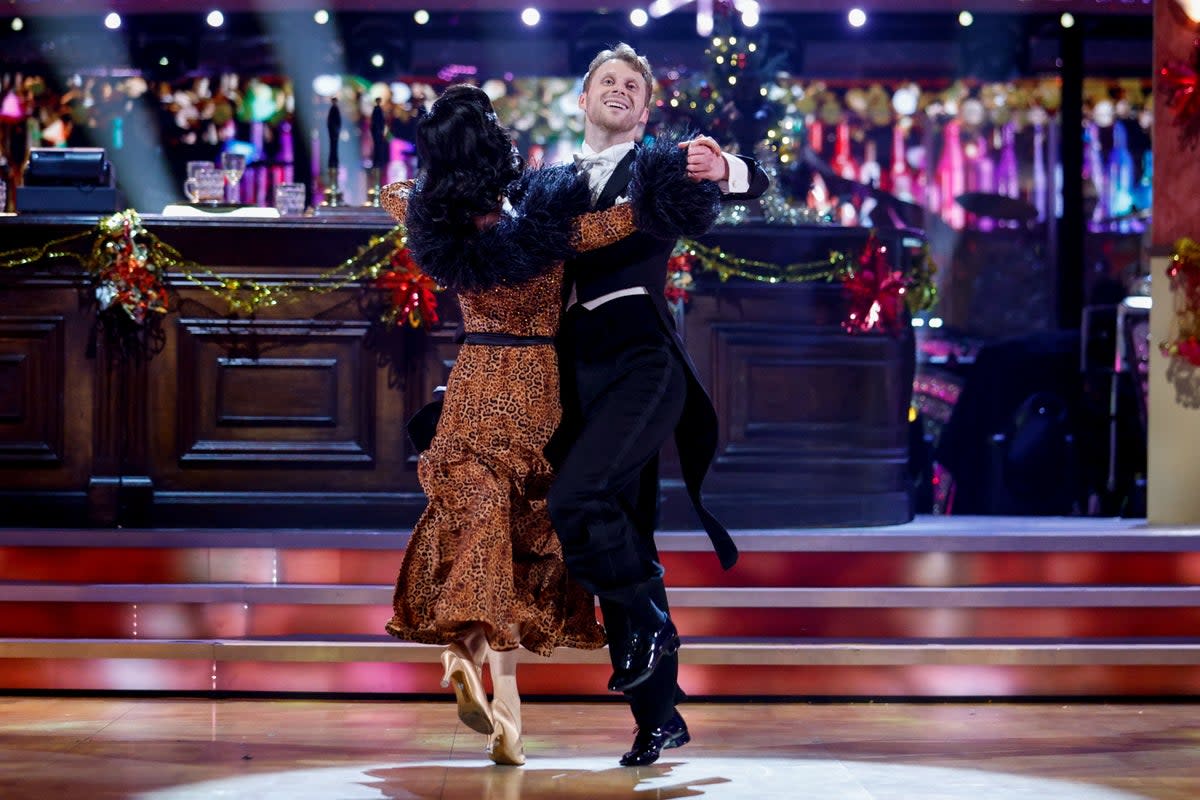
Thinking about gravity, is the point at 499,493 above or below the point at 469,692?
above

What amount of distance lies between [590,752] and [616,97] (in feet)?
4.99

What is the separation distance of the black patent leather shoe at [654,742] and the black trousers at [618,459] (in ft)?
0.08

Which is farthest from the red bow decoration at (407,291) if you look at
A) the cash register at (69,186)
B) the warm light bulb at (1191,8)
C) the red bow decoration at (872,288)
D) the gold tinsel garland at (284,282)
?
the warm light bulb at (1191,8)

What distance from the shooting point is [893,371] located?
19.1ft

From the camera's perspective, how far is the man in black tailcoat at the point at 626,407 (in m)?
3.43

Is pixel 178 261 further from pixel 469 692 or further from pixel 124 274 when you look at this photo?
pixel 469 692

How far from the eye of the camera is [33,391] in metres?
5.60

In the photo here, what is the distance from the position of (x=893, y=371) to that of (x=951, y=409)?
3.64 metres

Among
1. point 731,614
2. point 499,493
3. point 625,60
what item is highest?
point 625,60

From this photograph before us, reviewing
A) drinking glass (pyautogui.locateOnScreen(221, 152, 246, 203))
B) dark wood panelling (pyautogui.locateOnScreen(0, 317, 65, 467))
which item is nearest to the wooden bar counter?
dark wood panelling (pyautogui.locateOnScreen(0, 317, 65, 467))

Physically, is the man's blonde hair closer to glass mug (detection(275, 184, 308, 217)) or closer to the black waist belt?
the black waist belt

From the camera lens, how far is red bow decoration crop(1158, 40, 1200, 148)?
19.4 ft

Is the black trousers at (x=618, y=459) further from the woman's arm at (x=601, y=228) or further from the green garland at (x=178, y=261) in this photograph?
the green garland at (x=178, y=261)

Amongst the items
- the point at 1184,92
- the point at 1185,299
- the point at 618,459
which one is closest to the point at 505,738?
the point at 618,459
